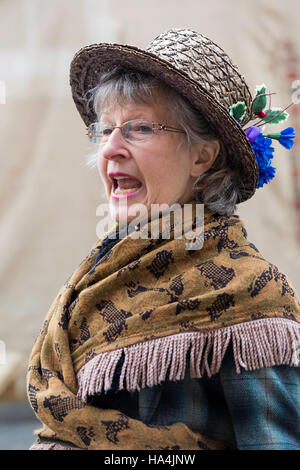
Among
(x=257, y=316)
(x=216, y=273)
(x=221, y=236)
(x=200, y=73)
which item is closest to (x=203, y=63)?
(x=200, y=73)

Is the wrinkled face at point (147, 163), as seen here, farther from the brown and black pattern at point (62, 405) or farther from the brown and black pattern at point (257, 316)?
the brown and black pattern at point (62, 405)

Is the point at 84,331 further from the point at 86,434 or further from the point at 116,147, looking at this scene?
the point at 116,147

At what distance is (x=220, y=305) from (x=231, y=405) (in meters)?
0.25

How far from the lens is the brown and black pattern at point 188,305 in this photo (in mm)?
1494

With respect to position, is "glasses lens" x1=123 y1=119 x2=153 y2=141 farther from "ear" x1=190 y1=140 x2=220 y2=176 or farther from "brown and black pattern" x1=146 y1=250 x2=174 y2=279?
"brown and black pattern" x1=146 y1=250 x2=174 y2=279

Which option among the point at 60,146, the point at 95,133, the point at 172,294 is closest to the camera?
the point at 172,294

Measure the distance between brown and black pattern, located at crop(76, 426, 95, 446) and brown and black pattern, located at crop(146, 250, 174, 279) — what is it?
17.5 inches

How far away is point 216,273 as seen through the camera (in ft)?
5.05

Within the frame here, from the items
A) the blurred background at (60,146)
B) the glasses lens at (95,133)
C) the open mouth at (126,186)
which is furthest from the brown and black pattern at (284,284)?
the blurred background at (60,146)

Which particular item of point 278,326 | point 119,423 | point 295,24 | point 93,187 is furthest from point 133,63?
point 295,24

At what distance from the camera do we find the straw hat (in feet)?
5.15

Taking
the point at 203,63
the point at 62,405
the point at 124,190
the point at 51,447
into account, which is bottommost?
the point at 51,447

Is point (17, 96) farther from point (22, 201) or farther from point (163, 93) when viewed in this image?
point (163, 93)

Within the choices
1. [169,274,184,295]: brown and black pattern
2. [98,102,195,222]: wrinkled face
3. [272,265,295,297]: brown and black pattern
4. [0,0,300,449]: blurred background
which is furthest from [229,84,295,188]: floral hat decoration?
[0,0,300,449]: blurred background
